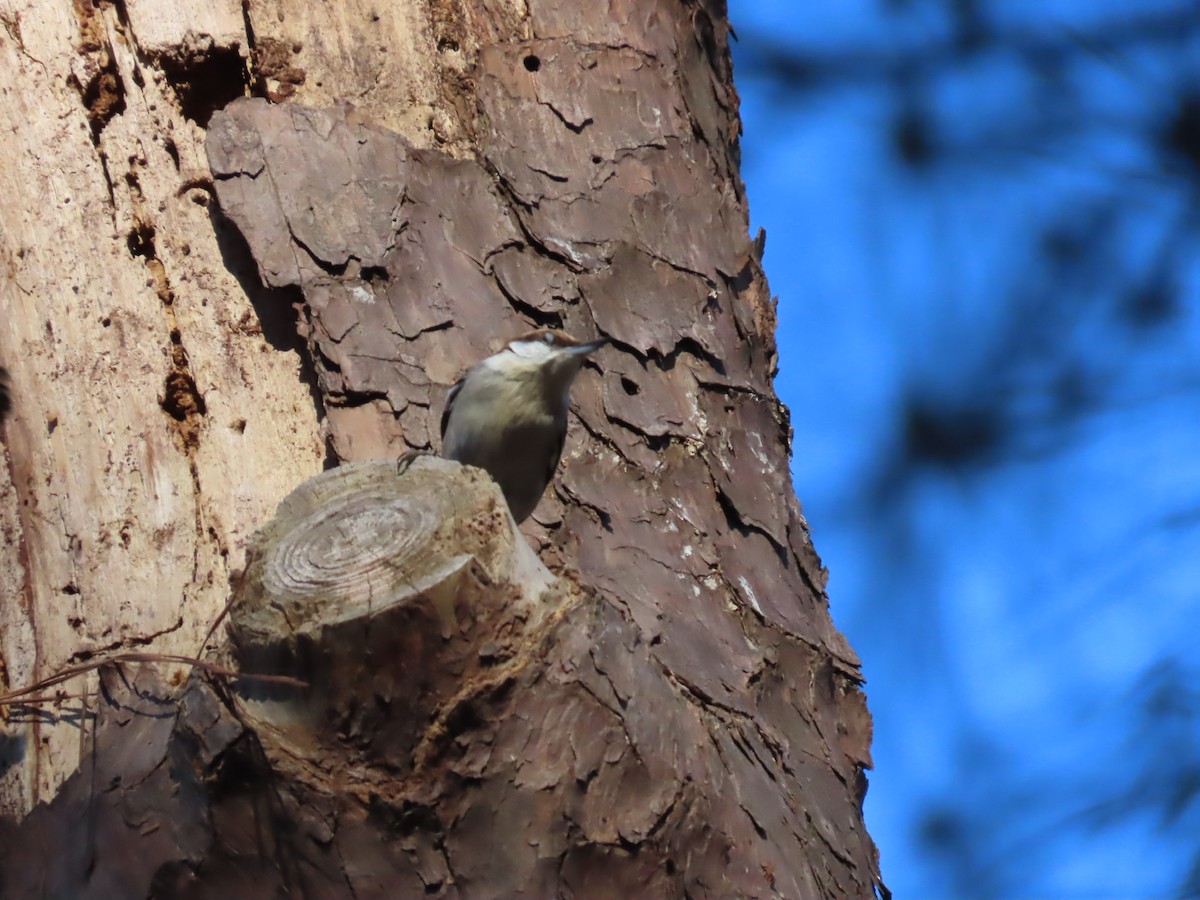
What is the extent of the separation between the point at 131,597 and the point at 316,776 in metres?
0.67

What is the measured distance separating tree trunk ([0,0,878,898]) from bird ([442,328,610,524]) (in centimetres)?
4

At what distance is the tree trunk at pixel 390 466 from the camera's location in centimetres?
147

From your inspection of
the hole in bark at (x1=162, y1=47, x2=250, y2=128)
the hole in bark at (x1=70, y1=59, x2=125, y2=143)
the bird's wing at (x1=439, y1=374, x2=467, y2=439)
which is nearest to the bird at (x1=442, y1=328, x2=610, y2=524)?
the bird's wing at (x1=439, y1=374, x2=467, y2=439)

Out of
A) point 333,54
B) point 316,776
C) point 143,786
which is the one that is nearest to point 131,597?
point 143,786

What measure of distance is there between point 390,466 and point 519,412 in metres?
0.76

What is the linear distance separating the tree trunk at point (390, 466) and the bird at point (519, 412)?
4 cm

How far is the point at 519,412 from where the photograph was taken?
8.09 ft

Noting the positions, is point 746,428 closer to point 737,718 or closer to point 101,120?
point 737,718

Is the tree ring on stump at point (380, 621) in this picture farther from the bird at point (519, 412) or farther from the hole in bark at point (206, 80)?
the hole in bark at point (206, 80)

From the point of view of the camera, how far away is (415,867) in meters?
1.46

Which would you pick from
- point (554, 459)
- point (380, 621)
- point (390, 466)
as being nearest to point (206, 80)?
point (554, 459)

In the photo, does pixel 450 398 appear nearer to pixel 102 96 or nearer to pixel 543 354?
pixel 543 354

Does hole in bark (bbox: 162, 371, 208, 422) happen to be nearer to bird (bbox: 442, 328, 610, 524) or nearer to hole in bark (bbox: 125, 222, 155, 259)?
hole in bark (bbox: 125, 222, 155, 259)

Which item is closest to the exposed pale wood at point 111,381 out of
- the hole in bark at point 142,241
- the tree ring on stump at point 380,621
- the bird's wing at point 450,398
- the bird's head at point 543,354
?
the hole in bark at point 142,241
